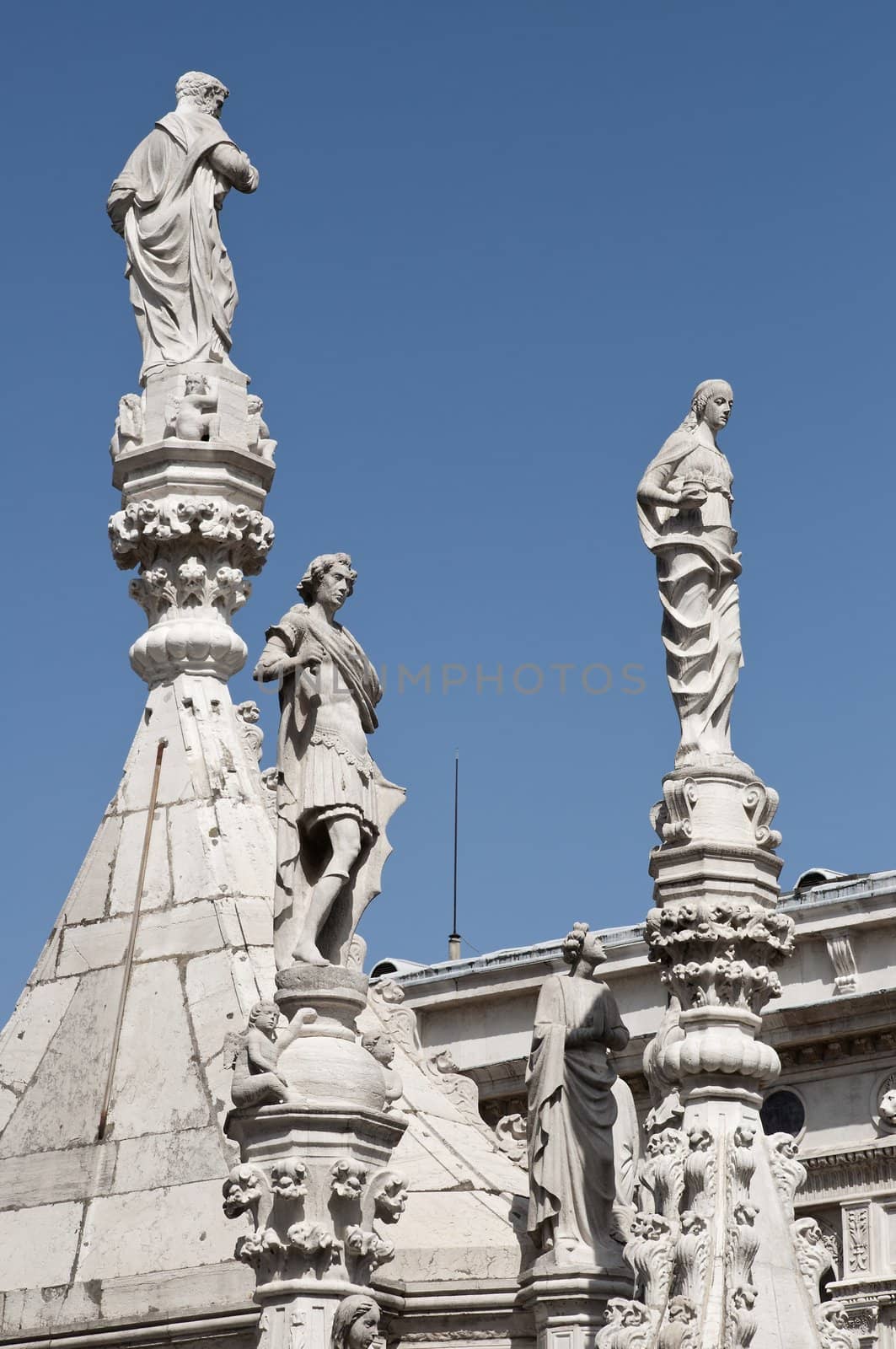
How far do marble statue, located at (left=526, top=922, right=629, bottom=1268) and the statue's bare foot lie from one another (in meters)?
1.30

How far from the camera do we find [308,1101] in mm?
13211

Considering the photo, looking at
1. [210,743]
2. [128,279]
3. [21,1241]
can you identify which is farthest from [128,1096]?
[128,279]

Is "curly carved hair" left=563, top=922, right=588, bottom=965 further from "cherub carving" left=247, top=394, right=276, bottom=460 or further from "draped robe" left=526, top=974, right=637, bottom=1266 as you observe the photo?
"cherub carving" left=247, top=394, right=276, bottom=460

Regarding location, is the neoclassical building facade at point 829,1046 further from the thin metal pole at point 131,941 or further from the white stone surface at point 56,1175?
the white stone surface at point 56,1175

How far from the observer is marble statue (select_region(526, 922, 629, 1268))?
13.9 meters

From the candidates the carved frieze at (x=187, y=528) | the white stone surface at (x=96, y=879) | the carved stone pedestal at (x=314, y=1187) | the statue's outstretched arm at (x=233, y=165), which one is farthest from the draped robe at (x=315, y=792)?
the statue's outstretched arm at (x=233, y=165)

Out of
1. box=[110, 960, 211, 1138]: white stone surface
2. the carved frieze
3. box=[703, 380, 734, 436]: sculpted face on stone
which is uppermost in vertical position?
the carved frieze

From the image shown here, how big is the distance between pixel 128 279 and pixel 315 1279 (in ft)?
24.5

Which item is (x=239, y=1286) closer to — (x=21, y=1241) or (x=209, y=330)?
(x=21, y=1241)

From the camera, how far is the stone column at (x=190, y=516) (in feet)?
56.1

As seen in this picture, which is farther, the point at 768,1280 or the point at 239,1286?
the point at 239,1286

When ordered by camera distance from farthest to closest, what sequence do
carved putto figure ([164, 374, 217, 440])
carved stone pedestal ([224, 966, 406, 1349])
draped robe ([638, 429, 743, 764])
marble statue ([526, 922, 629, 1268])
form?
1. carved putto figure ([164, 374, 217, 440])
2. marble statue ([526, 922, 629, 1268])
3. draped robe ([638, 429, 743, 764])
4. carved stone pedestal ([224, 966, 406, 1349])

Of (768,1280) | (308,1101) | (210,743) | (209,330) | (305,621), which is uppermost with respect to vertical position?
(209,330)

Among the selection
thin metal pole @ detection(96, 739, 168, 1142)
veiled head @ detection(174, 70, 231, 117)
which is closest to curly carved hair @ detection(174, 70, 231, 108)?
veiled head @ detection(174, 70, 231, 117)
